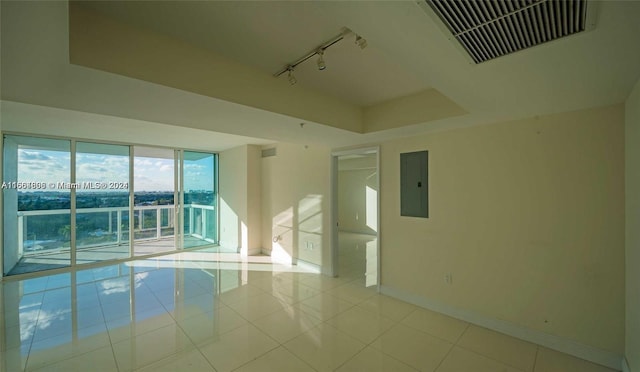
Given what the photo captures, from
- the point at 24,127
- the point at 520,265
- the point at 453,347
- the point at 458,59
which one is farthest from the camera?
the point at 24,127

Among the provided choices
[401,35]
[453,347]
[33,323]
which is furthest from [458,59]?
[33,323]

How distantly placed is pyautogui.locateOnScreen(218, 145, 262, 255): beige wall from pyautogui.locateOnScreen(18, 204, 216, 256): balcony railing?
0.74 m

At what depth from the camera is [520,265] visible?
254cm

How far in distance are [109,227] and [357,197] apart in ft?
22.2

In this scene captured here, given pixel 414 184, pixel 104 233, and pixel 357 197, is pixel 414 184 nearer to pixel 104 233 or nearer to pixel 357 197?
pixel 357 197

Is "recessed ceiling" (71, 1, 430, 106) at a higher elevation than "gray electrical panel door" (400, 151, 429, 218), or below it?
higher

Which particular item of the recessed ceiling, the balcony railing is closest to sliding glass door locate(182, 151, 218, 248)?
the balcony railing

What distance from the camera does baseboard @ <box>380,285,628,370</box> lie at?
6.94ft

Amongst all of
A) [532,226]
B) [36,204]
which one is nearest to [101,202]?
[36,204]

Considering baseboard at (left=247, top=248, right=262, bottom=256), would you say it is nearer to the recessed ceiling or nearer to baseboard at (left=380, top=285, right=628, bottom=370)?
baseboard at (left=380, top=285, right=628, bottom=370)

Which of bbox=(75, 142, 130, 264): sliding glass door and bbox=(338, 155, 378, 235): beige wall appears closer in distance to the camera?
bbox=(75, 142, 130, 264): sliding glass door

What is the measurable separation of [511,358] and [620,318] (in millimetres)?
935

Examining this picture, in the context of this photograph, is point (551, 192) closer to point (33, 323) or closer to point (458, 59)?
point (458, 59)

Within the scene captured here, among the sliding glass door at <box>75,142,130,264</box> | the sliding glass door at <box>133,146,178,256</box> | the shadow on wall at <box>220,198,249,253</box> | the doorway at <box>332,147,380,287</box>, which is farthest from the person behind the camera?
the shadow on wall at <box>220,198,249,253</box>
